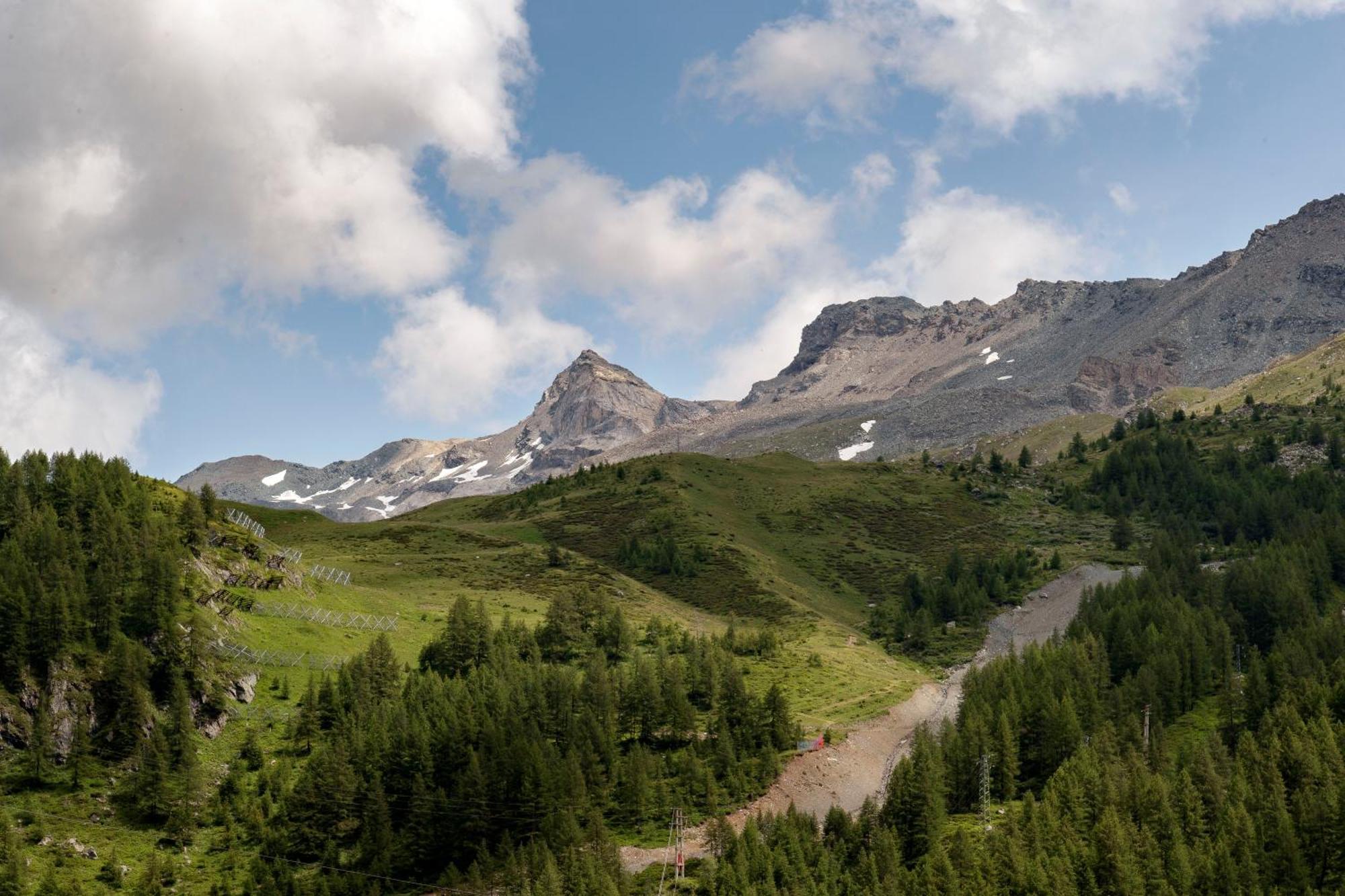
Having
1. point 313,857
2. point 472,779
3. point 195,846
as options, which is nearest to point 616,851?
point 472,779

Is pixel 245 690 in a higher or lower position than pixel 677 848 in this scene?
higher

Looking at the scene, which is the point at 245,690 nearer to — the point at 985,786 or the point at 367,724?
the point at 367,724

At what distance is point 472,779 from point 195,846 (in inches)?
1073

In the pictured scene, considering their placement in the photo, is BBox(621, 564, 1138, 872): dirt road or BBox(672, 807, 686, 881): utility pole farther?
BBox(621, 564, 1138, 872): dirt road

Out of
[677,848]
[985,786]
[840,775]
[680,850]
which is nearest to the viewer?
[680,850]

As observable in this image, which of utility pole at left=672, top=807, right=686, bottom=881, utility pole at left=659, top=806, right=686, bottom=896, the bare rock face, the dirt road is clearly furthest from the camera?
A: the bare rock face

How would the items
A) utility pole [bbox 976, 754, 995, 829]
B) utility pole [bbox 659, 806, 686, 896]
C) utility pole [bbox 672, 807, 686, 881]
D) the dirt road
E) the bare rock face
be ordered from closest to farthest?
utility pole [bbox 672, 807, 686, 881], utility pole [bbox 659, 806, 686, 896], utility pole [bbox 976, 754, 995, 829], the dirt road, the bare rock face

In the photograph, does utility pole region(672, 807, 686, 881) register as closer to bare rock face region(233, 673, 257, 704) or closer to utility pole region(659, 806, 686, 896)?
utility pole region(659, 806, 686, 896)

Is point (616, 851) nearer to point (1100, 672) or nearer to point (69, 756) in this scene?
point (69, 756)

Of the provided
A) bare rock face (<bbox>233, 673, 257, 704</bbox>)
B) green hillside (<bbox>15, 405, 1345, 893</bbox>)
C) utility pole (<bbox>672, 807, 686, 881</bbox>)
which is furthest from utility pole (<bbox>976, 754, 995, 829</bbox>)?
bare rock face (<bbox>233, 673, 257, 704</bbox>)

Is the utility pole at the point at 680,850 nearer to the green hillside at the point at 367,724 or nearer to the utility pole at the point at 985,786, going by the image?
the green hillside at the point at 367,724

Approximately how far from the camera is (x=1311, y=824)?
330 ft

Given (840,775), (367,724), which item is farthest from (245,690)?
(840,775)

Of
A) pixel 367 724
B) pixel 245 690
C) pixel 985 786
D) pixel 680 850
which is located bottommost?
pixel 985 786
